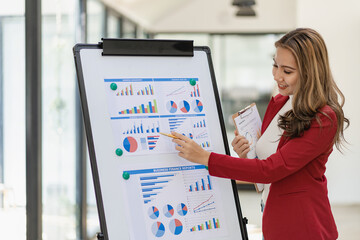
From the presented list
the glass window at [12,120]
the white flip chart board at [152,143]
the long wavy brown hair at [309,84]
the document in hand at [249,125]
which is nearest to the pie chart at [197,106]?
the white flip chart board at [152,143]

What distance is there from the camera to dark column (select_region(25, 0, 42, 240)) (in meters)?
3.12

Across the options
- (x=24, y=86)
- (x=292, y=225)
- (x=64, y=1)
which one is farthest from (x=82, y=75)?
(x=64, y=1)

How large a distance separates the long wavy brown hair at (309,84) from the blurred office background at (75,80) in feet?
5.75

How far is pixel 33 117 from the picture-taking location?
3.14 meters

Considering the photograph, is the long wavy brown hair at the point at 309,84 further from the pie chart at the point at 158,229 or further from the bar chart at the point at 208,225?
the pie chart at the point at 158,229

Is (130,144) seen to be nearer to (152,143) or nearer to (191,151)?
(152,143)

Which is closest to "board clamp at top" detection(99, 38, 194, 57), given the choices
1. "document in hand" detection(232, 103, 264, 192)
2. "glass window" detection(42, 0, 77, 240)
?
"document in hand" detection(232, 103, 264, 192)

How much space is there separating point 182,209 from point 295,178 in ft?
1.30

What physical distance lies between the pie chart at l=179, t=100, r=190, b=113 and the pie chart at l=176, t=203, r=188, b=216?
33 cm

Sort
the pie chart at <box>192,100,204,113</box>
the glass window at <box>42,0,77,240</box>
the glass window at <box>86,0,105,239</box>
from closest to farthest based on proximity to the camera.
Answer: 1. the pie chart at <box>192,100,204,113</box>
2. the glass window at <box>42,0,77,240</box>
3. the glass window at <box>86,0,105,239</box>

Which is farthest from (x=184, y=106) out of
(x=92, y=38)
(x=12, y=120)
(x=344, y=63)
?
(x=344, y=63)

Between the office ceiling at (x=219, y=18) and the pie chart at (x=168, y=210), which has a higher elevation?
the office ceiling at (x=219, y=18)

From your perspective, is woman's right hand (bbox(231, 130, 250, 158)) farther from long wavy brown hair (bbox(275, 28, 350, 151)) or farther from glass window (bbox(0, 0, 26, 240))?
glass window (bbox(0, 0, 26, 240))

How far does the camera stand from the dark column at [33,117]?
3121 mm
